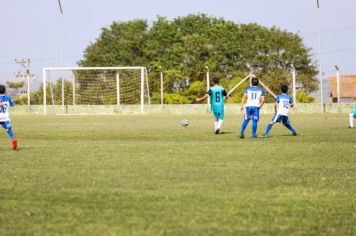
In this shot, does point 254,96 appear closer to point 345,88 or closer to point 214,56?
point 214,56

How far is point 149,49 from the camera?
8281cm

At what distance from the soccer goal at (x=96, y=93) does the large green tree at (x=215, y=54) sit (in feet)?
35.0

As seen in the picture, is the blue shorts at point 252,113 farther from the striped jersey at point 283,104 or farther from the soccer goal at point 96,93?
the soccer goal at point 96,93

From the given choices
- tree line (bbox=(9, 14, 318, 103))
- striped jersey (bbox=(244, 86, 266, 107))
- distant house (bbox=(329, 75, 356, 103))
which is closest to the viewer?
striped jersey (bbox=(244, 86, 266, 107))

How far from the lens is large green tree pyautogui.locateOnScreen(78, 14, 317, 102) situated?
74750mm

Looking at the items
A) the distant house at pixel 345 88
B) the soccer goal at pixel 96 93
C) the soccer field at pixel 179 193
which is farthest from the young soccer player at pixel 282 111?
the distant house at pixel 345 88

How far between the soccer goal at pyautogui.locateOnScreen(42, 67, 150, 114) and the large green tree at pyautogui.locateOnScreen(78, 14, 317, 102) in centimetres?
1066

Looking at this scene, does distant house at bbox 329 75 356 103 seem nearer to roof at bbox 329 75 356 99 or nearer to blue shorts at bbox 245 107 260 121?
roof at bbox 329 75 356 99

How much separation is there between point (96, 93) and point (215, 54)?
64.9 feet

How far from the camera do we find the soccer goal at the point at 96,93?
55.8 m

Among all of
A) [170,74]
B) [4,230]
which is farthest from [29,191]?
[170,74]

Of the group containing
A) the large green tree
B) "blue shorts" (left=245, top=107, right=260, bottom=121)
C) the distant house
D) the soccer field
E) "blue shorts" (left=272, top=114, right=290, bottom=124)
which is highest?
the large green tree

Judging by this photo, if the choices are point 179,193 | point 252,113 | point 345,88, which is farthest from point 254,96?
point 345,88

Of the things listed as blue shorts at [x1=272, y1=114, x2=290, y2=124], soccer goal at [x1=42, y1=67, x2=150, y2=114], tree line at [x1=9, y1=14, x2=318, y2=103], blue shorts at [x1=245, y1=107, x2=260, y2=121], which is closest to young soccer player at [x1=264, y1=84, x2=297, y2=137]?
blue shorts at [x1=272, y1=114, x2=290, y2=124]
